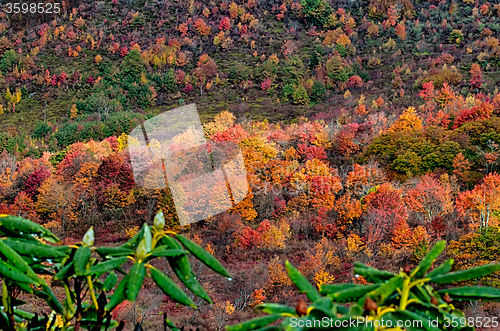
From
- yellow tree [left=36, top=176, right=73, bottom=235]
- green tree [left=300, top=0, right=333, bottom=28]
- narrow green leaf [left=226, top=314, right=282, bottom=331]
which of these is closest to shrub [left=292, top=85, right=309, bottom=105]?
green tree [left=300, top=0, right=333, bottom=28]

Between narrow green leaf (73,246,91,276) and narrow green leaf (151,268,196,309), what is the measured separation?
22 centimetres

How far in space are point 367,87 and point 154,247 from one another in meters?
77.8

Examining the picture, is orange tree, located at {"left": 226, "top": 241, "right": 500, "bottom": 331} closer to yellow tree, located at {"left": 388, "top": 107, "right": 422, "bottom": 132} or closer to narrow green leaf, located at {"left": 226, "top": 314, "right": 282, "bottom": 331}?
narrow green leaf, located at {"left": 226, "top": 314, "right": 282, "bottom": 331}

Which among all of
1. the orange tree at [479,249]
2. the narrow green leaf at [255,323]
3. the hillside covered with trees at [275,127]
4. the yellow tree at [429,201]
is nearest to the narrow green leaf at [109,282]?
the hillside covered with trees at [275,127]

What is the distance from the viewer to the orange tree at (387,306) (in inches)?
48.2

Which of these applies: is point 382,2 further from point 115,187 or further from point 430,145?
point 115,187

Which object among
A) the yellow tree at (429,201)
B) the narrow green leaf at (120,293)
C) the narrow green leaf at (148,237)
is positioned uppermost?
the narrow green leaf at (148,237)

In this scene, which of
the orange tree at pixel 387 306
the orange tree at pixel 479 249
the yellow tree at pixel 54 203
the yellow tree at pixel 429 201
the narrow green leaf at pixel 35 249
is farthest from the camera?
the yellow tree at pixel 54 203

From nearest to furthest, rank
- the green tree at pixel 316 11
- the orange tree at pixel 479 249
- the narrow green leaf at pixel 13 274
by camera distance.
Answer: the narrow green leaf at pixel 13 274, the orange tree at pixel 479 249, the green tree at pixel 316 11

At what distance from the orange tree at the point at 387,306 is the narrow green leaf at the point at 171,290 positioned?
0.17m

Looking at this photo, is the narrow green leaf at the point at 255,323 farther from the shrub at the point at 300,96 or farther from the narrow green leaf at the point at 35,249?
the shrub at the point at 300,96

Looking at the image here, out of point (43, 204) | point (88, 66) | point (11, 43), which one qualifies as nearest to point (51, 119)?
point (88, 66)

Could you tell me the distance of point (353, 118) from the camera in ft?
180

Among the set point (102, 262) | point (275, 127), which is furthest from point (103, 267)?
point (275, 127)
